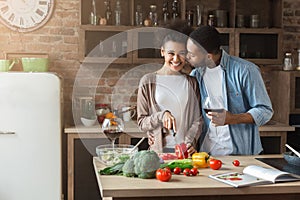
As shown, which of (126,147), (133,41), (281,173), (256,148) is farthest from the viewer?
(133,41)

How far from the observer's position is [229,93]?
311 cm

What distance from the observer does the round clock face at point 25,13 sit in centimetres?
476

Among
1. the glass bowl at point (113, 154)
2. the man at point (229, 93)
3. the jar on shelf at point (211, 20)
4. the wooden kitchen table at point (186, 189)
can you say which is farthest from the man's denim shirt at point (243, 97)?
the jar on shelf at point (211, 20)

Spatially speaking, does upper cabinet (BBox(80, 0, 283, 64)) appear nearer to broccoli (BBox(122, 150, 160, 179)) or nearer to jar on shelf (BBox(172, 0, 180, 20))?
jar on shelf (BBox(172, 0, 180, 20))

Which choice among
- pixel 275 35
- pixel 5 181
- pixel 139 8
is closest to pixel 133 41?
pixel 139 8

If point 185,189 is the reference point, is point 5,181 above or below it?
below

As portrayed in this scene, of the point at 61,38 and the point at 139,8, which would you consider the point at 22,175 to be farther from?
the point at 139,8

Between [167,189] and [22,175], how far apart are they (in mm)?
2455

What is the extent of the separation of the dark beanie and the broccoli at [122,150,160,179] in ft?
3.34

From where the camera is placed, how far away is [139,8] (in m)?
4.83

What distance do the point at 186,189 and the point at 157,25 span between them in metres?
2.87

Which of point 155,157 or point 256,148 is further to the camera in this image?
point 256,148

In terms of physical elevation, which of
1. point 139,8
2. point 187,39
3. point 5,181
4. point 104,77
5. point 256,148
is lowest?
point 5,181

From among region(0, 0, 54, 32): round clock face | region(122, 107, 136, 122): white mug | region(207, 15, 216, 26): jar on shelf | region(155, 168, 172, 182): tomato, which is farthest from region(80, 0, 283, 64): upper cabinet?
region(155, 168, 172, 182): tomato
